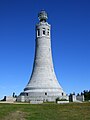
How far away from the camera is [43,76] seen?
70.6 metres

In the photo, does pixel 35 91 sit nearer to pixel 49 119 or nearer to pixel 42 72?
pixel 42 72

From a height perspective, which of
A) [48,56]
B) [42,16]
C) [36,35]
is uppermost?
[42,16]

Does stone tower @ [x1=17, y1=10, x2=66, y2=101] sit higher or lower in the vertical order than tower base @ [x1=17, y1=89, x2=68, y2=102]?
higher

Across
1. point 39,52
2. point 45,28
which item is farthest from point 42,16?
point 39,52

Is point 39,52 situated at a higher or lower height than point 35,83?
higher

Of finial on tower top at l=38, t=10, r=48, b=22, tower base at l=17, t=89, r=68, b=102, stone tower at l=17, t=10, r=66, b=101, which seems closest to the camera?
tower base at l=17, t=89, r=68, b=102

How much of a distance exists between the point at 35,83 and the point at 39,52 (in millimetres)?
8910

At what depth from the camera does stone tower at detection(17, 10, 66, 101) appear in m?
67.1

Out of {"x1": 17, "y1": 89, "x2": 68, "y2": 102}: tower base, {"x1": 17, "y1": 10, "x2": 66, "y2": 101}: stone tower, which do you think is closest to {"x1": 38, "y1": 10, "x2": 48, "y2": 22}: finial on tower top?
{"x1": 17, "y1": 10, "x2": 66, "y2": 101}: stone tower

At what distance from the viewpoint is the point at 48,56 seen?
73188 millimetres

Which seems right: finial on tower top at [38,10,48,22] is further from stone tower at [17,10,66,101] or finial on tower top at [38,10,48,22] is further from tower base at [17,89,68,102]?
tower base at [17,89,68,102]

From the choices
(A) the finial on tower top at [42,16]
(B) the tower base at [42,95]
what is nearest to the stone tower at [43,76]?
(B) the tower base at [42,95]

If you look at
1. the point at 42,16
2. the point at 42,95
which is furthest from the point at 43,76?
the point at 42,16

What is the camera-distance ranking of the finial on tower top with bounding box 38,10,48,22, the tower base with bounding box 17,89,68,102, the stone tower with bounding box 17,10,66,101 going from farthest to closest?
the finial on tower top with bounding box 38,10,48,22
the stone tower with bounding box 17,10,66,101
the tower base with bounding box 17,89,68,102
